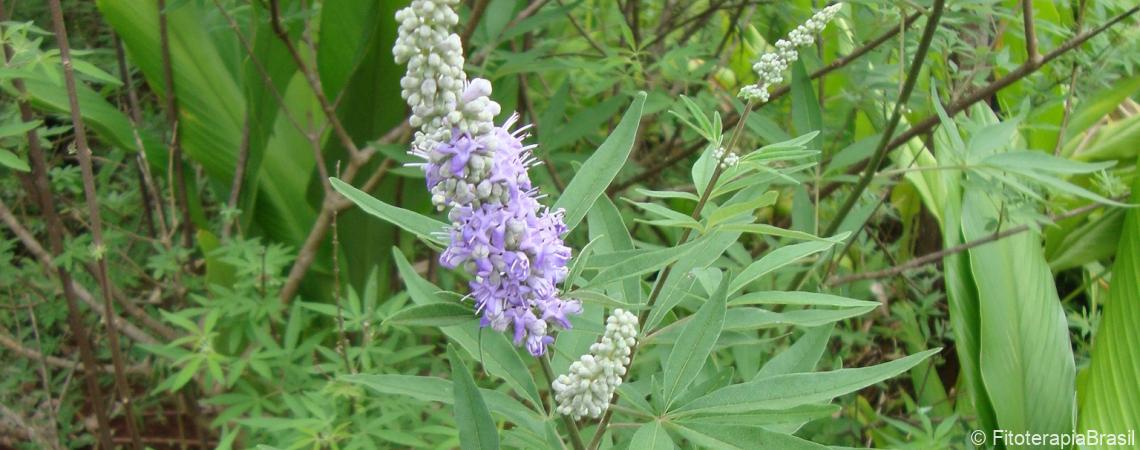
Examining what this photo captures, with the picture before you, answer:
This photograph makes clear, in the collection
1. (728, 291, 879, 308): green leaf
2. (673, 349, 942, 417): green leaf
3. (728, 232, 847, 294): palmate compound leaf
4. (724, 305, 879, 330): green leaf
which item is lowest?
(673, 349, 942, 417): green leaf

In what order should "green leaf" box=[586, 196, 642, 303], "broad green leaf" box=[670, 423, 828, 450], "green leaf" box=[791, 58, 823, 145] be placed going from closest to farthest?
1. "broad green leaf" box=[670, 423, 828, 450]
2. "green leaf" box=[586, 196, 642, 303]
3. "green leaf" box=[791, 58, 823, 145]

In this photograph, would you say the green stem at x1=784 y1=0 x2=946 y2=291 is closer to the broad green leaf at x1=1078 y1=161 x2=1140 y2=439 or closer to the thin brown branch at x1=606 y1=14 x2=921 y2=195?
the thin brown branch at x1=606 y1=14 x2=921 y2=195

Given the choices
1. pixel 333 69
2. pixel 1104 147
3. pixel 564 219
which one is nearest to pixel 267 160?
pixel 333 69

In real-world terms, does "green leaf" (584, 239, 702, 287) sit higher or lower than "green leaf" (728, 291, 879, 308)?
higher

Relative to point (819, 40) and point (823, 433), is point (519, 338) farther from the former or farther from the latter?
point (819, 40)

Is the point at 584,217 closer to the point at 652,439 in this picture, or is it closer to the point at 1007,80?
the point at 652,439

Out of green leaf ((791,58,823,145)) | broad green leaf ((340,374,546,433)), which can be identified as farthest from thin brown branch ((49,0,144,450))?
green leaf ((791,58,823,145))
